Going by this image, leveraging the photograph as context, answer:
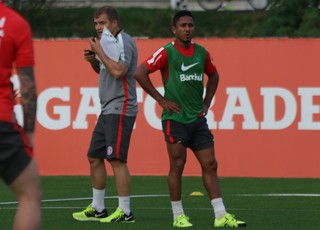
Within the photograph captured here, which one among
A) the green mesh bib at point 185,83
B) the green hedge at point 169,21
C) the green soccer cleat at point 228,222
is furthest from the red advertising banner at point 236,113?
the green hedge at point 169,21

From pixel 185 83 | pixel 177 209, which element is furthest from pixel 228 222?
pixel 185 83

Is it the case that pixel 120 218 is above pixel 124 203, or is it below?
below

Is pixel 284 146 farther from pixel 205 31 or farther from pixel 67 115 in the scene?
pixel 205 31

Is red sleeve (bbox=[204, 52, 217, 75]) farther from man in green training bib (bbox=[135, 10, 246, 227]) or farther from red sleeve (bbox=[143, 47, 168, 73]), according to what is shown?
red sleeve (bbox=[143, 47, 168, 73])

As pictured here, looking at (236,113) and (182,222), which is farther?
(236,113)

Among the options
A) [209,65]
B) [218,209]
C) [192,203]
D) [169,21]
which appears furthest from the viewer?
[169,21]

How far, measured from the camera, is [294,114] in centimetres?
1745

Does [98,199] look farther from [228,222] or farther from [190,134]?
[228,222]

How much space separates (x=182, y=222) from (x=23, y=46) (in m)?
3.96

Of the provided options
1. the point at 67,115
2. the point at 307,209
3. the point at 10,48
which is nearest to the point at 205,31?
the point at 67,115

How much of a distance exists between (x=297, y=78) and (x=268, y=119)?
71 cm

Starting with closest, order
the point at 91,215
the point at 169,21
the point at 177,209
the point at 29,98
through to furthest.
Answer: the point at 29,98, the point at 177,209, the point at 91,215, the point at 169,21

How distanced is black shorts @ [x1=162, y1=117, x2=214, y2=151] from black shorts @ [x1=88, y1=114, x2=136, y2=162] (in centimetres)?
48

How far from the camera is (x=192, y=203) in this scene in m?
13.8
